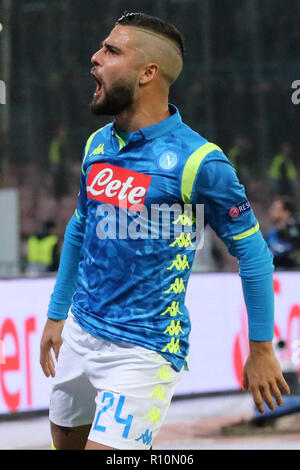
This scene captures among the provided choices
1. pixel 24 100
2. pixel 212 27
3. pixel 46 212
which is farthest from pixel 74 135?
pixel 212 27

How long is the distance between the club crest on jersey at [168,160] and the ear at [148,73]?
320 mm

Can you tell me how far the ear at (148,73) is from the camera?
3.65 m

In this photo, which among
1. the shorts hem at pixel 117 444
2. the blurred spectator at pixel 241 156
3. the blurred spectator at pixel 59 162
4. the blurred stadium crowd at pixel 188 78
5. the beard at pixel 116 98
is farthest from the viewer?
the blurred stadium crowd at pixel 188 78

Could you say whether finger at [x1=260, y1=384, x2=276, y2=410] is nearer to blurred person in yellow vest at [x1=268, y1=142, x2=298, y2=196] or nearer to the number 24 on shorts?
the number 24 on shorts

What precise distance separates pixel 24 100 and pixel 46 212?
3.96 m

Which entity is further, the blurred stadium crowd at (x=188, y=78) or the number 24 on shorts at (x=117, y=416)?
the blurred stadium crowd at (x=188, y=78)

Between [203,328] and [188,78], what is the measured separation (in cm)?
1680

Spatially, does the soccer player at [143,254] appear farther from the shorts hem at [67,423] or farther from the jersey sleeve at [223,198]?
the shorts hem at [67,423]

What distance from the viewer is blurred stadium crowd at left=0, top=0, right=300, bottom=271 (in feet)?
78.0

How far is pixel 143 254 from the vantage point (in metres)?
3.53

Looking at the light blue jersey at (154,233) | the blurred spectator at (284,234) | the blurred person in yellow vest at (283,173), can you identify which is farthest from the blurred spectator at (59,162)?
the light blue jersey at (154,233)

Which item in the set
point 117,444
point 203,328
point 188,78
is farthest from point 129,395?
point 188,78

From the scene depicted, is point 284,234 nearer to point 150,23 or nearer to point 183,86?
point 150,23

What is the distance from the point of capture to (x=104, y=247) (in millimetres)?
3598
